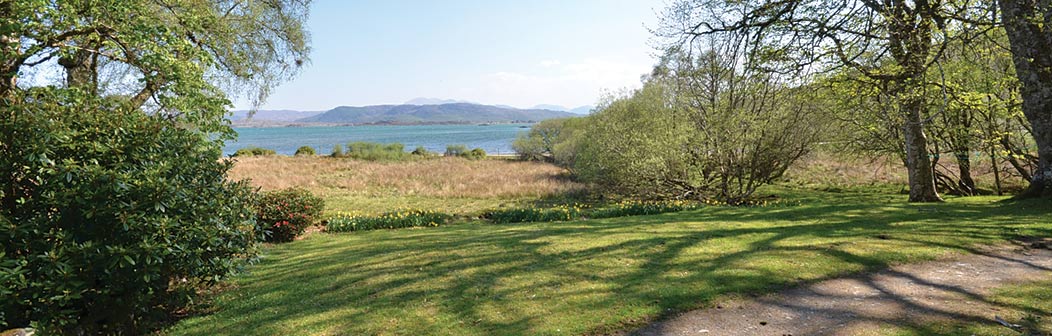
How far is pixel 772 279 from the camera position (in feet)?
20.0

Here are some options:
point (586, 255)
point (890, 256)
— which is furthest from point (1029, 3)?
point (586, 255)

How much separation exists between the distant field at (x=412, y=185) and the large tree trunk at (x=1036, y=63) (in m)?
14.9

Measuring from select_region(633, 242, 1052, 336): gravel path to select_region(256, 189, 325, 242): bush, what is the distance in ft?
33.2

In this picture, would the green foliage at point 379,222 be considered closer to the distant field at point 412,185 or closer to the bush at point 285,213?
the bush at point 285,213

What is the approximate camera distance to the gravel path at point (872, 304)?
4.70 m

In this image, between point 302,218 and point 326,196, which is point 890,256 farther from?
point 326,196

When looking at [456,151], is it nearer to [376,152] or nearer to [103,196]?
[376,152]

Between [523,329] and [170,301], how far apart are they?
14.4 ft

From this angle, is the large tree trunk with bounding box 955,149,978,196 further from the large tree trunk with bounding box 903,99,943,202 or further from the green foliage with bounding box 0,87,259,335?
the green foliage with bounding box 0,87,259,335

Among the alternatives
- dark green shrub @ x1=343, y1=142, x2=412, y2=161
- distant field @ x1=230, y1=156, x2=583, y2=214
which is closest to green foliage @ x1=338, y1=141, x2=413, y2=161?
dark green shrub @ x1=343, y1=142, x2=412, y2=161

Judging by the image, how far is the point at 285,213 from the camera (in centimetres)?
1200

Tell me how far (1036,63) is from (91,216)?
49.2 ft

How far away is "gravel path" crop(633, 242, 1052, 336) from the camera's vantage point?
4.70m

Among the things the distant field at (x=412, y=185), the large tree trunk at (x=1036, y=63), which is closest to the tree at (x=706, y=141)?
the distant field at (x=412, y=185)
